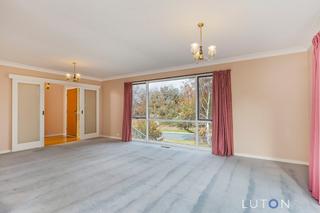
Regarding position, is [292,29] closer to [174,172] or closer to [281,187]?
[281,187]

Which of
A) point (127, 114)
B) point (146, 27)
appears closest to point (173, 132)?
point (127, 114)

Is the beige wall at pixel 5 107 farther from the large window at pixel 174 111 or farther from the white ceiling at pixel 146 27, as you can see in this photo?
the large window at pixel 174 111

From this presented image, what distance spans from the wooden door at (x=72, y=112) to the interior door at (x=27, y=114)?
1.94 m

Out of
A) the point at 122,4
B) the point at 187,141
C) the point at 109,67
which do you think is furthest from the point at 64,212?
the point at 109,67

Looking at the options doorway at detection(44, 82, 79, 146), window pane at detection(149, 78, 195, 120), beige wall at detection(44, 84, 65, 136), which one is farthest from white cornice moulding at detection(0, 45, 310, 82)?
beige wall at detection(44, 84, 65, 136)

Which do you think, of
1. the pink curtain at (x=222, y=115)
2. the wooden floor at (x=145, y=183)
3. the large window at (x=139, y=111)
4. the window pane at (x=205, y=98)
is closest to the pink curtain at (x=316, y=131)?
the wooden floor at (x=145, y=183)

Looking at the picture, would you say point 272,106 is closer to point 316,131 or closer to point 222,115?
point 222,115

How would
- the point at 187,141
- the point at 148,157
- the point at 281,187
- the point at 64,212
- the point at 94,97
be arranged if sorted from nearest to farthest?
the point at 64,212 → the point at 281,187 → the point at 148,157 → the point at 187,141 → the point at 94,97

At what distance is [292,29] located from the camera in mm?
2842

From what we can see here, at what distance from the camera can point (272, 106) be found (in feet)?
12.7

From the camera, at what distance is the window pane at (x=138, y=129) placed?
6.14 metres

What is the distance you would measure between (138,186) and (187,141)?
2840mm

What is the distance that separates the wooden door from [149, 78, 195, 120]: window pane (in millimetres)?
3562

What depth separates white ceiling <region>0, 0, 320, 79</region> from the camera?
217 centimetres
